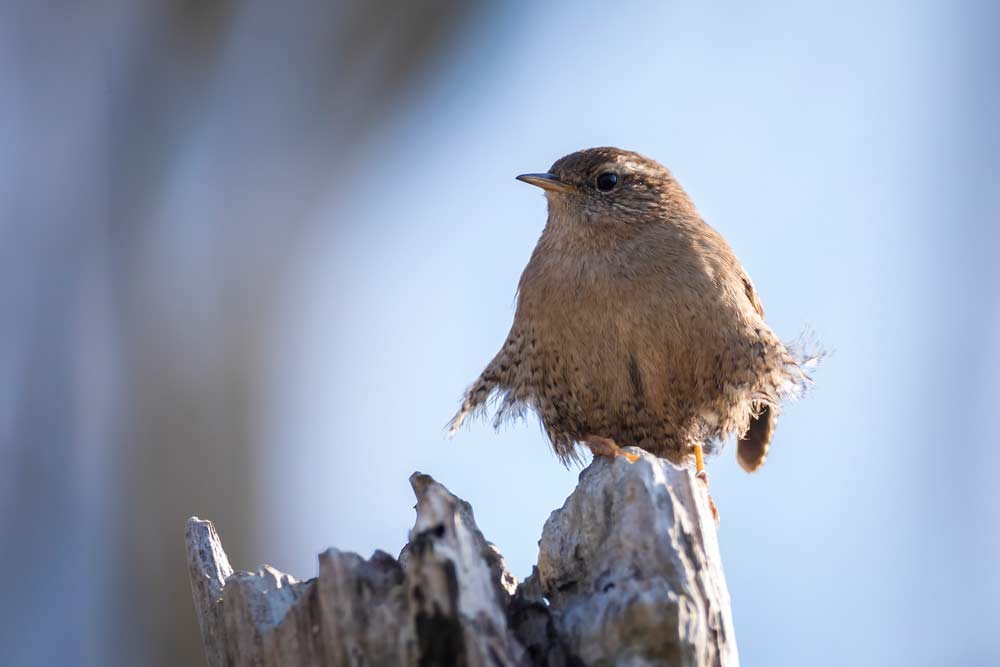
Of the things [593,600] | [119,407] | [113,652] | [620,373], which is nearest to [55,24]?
[119,407]

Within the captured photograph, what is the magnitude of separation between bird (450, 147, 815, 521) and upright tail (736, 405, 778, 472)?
175mm

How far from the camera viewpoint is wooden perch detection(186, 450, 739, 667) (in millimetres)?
2148

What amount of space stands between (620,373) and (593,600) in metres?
Answer: 1.82

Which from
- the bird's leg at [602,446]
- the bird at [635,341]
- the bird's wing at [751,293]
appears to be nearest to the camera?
the bird's leg at [602,446]

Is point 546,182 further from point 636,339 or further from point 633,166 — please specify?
point 636,339

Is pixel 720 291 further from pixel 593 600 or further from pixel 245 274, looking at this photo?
pixel 245 274

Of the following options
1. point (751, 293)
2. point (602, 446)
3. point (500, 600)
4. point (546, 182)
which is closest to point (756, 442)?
point (751, 293)

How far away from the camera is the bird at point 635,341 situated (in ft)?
13.5

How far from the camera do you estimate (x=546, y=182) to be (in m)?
4.86

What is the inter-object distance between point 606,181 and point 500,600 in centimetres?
284

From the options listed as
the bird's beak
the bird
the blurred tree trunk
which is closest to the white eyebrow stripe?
the bird

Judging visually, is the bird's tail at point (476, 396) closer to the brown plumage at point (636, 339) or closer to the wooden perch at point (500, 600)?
the brown plumage at point (636, 339)

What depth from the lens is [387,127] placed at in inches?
257

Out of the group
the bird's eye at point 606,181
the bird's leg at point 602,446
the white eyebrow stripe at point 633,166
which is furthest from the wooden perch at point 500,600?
the white eyebrow stripe at point 633,166
